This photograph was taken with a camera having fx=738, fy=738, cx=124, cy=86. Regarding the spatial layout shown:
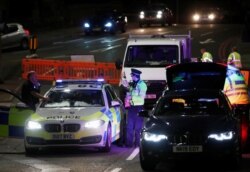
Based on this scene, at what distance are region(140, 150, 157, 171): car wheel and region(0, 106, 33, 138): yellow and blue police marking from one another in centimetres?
424

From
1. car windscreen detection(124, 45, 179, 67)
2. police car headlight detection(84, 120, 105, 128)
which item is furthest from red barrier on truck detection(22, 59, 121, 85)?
police car headlight detection(84, 120, 105, 128)

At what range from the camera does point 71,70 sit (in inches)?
1145

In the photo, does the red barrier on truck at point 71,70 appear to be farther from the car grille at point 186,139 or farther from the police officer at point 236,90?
the car grille at point 186,139

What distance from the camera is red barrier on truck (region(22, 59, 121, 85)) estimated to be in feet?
92.7

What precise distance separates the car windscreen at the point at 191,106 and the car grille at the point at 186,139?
0.88 metres

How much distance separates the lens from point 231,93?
15.2 m

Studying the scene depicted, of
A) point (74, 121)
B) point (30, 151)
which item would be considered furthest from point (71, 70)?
point (74, 121)

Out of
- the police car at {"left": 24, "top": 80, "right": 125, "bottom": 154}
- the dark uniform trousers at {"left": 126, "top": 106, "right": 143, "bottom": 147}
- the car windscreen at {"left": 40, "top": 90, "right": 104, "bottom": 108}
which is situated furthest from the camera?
the dark uniform trousers at {"left": 126, "top": 106, "right": 143, "bottom": 147}

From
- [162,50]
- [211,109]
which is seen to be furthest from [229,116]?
[162,50]

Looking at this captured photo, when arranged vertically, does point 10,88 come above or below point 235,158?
below

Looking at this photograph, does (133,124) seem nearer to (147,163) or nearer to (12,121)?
(12,121)

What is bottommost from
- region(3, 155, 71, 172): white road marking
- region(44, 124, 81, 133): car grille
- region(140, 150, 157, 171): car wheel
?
region(3, 155, 71, 172): white road marking

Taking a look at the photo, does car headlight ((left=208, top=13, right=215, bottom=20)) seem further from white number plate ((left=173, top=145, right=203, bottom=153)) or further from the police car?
white number plate ((left=173, top=145, right=203, bottom=153))

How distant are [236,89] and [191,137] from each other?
12.2ft
